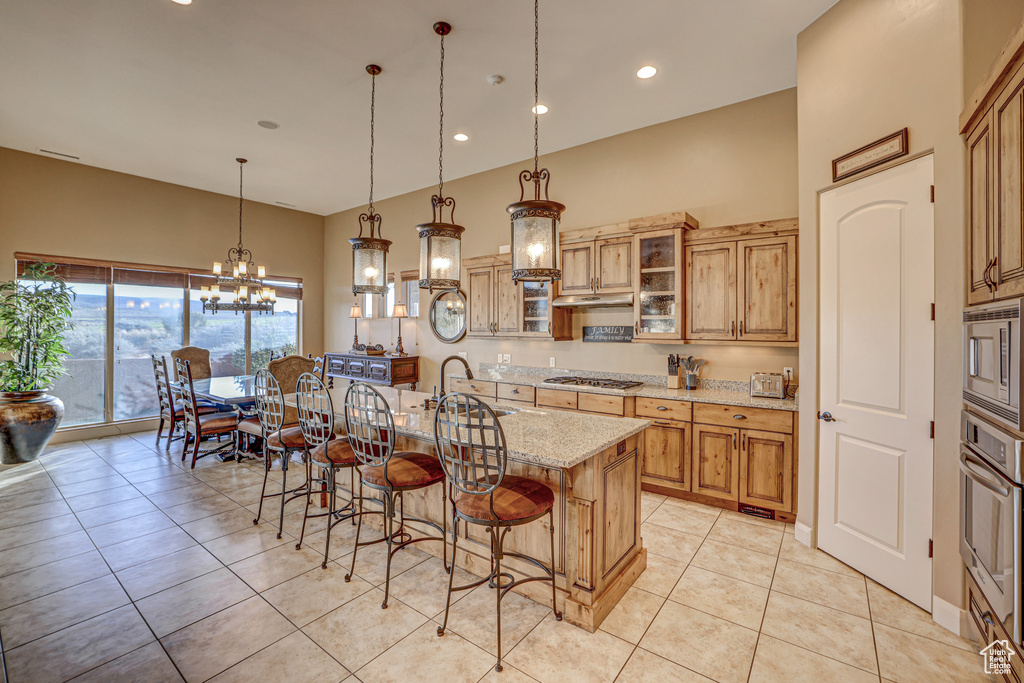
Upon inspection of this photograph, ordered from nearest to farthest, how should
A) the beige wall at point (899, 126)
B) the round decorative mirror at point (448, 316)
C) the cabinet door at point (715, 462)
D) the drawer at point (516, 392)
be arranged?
the beige wall at point (899, 126) → the cabinet door at point (715, 462) → the drawer at point (516, 392) → the round decorative mirror at point (448, 316)

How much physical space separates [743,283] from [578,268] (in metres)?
1.56

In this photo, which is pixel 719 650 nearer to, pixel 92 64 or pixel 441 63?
pixel 441 63

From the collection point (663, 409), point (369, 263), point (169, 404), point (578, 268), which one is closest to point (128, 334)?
point (169, 404)

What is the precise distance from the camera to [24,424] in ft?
15.1

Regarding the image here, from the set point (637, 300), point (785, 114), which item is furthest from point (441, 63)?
point (785, 114)

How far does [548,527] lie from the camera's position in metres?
2.35

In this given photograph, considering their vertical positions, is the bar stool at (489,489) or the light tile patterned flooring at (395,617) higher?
the bar stool at (489,489)

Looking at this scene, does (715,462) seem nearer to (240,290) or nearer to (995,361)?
(995,361)

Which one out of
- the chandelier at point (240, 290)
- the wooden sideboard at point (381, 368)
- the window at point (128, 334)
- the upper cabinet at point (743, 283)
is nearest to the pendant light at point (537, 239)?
the upper cabinet at point (743, 283)

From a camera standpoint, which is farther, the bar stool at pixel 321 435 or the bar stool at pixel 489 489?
the bar stool at pixel 321 435

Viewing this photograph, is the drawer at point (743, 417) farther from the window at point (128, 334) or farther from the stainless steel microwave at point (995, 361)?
the window at point (128, 334)

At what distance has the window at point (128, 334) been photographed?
18.6 feet

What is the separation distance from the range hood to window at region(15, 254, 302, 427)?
5596mm

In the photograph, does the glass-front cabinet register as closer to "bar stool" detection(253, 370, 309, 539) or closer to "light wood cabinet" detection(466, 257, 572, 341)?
"light wood cabinet" detection(466, 257, 572, 341)
